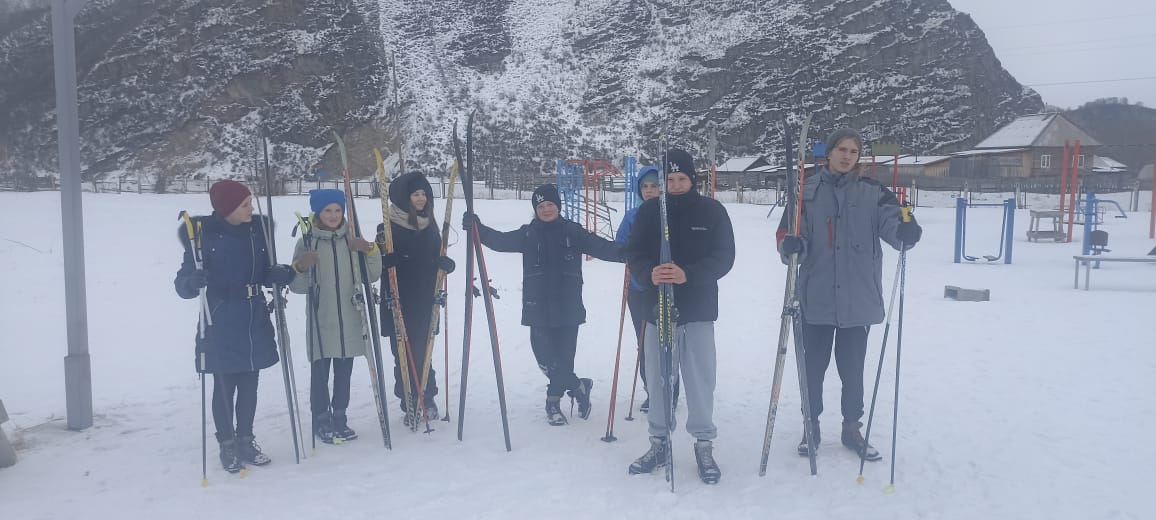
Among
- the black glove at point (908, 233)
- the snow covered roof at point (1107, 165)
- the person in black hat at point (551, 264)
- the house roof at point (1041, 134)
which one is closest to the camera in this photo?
the black glove at point (908, 233)

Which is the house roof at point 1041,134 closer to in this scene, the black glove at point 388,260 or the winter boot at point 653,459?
the winter boot at point 653,459

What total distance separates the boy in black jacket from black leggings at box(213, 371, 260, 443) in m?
2.00

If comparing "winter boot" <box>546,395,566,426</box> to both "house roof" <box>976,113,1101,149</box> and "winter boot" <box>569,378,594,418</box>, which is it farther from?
"house roof" <box>976,113,1101,149</box>

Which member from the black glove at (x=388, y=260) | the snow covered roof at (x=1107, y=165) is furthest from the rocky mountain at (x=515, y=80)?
the black glove at (x=388, y=260)

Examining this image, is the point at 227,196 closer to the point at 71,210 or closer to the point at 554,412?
the point at 71,210

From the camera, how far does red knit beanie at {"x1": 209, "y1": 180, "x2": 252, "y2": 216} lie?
3498 mm

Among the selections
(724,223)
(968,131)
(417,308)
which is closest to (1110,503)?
(724,223)

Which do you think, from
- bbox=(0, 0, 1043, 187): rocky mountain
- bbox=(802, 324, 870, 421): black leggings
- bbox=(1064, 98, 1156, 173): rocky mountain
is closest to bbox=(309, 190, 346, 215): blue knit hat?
bbox=(802, 324, 870, 421): black leggings

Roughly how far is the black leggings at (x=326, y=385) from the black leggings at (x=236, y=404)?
392 mm

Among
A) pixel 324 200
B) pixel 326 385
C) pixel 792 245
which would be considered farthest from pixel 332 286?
pixel 792 245

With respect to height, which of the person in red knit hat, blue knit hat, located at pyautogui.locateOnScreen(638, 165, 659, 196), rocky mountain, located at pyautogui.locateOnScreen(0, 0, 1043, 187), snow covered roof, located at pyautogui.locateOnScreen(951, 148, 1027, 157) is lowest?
the person in red knit hat

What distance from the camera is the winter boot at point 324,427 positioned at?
408 cm

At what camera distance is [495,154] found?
1806 inches

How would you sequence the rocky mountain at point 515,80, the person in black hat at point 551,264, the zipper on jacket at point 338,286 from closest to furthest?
the zipper on jacket at point 338,286 → the person in black hat at point 551,264 → the rocky mountain at point 515,80
